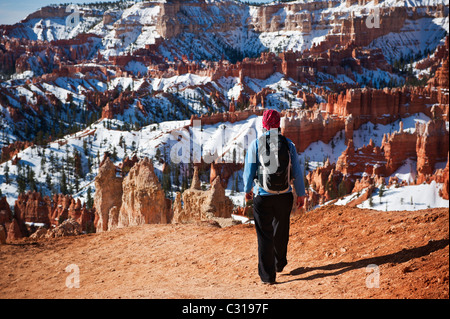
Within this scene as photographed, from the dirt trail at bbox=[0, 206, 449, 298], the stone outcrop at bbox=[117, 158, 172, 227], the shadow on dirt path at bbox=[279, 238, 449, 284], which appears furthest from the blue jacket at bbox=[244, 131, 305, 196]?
the stone outcrop at bbox=[117, 158, 172, 227]

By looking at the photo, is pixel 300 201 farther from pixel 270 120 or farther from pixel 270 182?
pixel 270 120

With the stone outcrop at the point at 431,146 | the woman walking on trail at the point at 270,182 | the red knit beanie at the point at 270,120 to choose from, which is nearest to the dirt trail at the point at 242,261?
the woman walking on trail at the point at 270,182

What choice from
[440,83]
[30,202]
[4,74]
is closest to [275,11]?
[4,74]

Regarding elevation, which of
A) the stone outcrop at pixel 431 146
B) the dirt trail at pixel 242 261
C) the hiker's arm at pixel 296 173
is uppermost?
the hiker's arm at pixel 296 173

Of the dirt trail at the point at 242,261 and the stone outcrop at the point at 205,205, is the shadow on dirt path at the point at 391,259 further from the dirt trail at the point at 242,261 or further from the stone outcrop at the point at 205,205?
the stone outcrop at the point at 205,205

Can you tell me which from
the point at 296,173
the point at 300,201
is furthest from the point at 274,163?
the point at 300,201

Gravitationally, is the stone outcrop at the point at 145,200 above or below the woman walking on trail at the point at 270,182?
below

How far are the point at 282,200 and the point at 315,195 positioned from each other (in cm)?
3621

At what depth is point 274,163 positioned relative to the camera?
6.15 metres

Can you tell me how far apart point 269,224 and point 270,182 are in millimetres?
623

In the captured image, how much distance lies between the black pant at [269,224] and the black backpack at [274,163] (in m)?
0.16

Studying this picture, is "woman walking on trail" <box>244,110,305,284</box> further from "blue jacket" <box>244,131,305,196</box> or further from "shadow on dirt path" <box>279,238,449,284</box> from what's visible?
"shadow on dirt path" <box>279,238,449,284</box>

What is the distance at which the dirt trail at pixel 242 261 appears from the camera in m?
5.61

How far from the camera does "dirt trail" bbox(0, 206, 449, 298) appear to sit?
18.4ft
